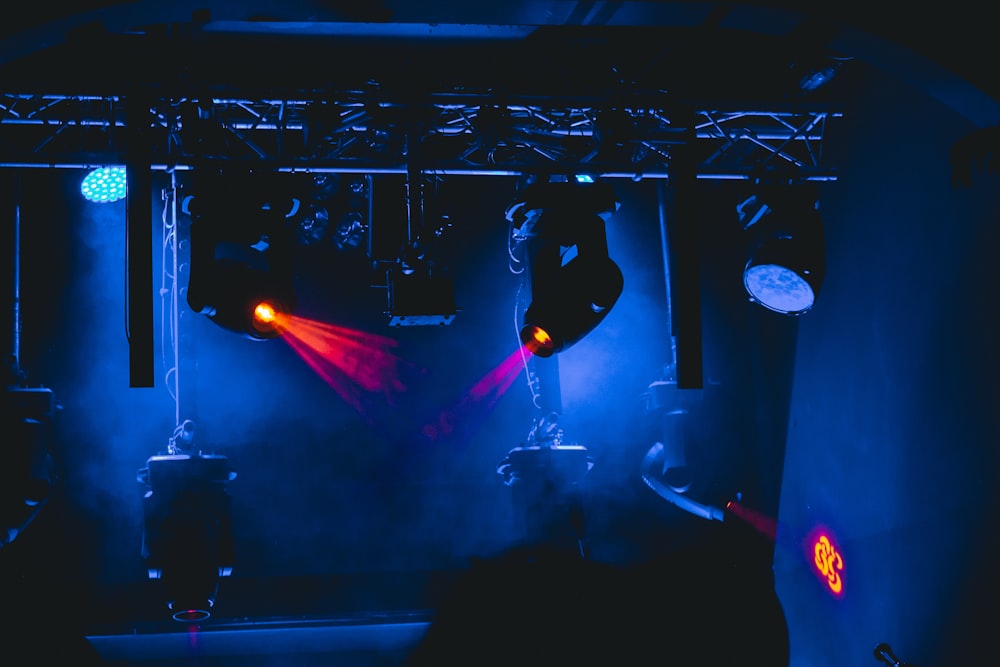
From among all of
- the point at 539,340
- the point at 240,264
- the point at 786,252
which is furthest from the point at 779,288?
the point at 240,264

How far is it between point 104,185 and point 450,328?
2354 mm

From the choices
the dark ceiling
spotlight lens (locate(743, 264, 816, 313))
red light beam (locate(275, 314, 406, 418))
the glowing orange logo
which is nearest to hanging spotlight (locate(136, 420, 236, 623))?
the dark ceiling

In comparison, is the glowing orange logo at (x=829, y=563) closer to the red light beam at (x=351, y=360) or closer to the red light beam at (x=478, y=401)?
the red light beam at (x=478, y=401)

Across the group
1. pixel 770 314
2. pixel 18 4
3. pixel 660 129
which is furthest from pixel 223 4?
pixel 770 314

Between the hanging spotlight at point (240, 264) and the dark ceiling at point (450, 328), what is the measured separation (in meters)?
0.12

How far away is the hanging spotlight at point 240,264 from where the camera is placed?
3.66m

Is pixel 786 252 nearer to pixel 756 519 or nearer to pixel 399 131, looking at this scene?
pixel 399 131

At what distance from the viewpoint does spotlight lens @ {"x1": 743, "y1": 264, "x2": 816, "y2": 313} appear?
4.06 m

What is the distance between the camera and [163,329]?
Answer: 5.75m

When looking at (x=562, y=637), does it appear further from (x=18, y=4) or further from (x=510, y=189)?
(x=510, y=189)

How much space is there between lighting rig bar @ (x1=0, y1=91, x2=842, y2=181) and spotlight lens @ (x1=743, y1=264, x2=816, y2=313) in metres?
0.66

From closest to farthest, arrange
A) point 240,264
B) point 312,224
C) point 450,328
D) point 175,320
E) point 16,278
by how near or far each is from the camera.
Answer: point 240,264
point 16,278
point 312,224
point 175,320
point 450,328

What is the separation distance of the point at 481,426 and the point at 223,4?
342 cm

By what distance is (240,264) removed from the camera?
3.75 meters
